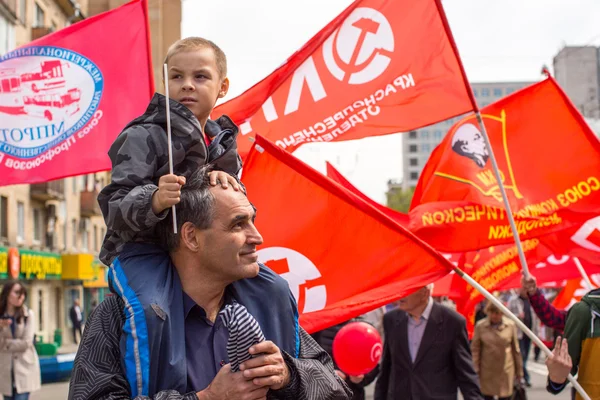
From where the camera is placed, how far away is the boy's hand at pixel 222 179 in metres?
2.63

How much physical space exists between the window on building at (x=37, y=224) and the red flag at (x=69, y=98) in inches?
1102

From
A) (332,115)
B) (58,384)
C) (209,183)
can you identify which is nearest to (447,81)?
(332,115)

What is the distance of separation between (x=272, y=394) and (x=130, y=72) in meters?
5.07

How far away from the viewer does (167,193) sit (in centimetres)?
246

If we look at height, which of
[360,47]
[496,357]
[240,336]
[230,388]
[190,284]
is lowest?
[496,357]

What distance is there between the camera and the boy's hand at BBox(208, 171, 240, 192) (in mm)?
2627

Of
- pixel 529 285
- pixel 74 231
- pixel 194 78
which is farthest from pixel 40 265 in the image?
pixel 194 78

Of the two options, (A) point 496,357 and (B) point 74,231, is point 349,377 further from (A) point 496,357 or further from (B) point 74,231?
(B) point 74,231

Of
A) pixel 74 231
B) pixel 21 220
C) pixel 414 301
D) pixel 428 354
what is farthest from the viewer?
pixel 74 231

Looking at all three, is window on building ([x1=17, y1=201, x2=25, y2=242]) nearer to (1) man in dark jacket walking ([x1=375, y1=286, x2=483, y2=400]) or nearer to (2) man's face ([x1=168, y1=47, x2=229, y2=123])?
(1) man in dark jacket walking ([x1=375, y1=286, x2=483, y2=400])

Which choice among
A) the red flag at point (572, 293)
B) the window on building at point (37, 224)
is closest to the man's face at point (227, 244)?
the red flag at point (572, 293)

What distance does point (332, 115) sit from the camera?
6.75 metres

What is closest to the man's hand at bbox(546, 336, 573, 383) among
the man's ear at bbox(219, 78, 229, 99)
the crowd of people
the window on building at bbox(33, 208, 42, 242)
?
the crowd of people

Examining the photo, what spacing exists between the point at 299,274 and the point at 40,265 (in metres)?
29.3
